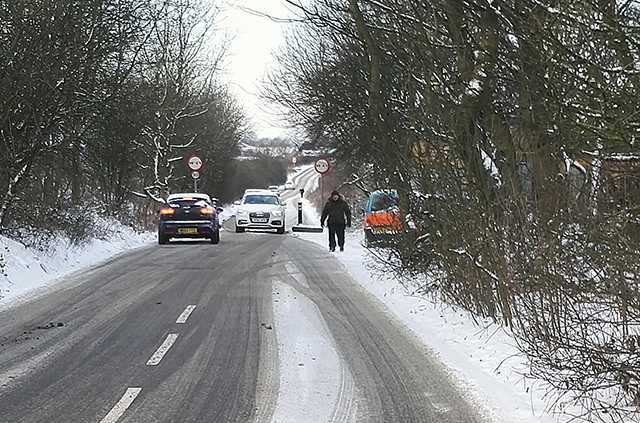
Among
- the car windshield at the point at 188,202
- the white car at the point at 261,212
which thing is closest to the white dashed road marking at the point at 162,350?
the car windshield at the point at 188,202

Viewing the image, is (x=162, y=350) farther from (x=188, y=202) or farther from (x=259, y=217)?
(x=259, y=217)

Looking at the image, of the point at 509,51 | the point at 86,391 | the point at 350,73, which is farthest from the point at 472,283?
the point at 350,73

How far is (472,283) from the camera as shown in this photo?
11047 mm

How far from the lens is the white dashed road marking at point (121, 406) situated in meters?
6.57

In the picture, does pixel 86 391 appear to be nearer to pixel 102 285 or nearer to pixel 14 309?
pixel 14 309

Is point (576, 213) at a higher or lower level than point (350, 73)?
lower

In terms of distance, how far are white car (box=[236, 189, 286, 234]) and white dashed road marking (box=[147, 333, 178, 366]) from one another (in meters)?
24.0

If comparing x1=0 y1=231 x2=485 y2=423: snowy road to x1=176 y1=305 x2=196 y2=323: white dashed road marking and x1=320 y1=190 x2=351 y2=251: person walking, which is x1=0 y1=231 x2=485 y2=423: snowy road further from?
x1=320 y1=190 x2=351 y2=251: person walking

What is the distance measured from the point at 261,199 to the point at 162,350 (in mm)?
26009

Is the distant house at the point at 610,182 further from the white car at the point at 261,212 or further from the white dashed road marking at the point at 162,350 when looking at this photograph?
the white car at the point at 261,212

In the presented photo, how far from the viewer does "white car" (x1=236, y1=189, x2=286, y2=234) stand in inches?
1351

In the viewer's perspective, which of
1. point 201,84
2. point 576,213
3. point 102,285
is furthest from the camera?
point 201,84

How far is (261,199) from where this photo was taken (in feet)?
116

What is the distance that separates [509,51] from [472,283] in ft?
10.8
